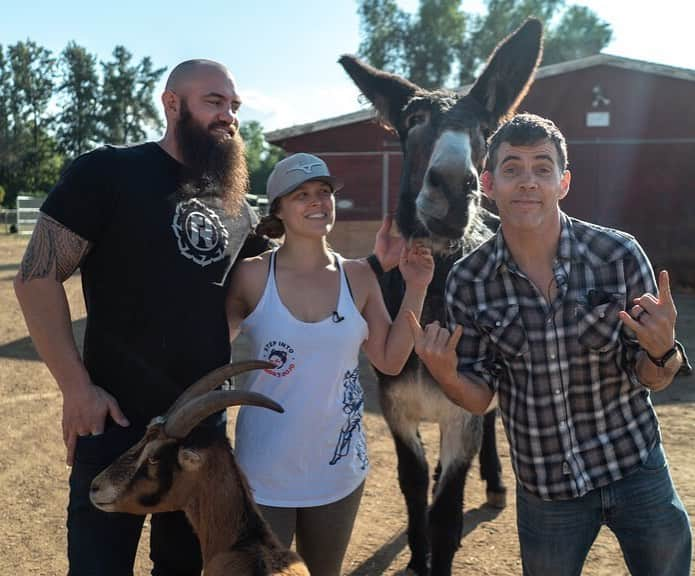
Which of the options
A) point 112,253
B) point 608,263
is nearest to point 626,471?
point 608,263

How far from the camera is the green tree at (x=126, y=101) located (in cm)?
6512

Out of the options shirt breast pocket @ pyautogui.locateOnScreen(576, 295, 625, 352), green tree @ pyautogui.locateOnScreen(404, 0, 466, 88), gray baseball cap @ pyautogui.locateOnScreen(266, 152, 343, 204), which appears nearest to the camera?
shirt breast pocket @ pyautogui.locateOnScreen(576, 295, 625, 352)

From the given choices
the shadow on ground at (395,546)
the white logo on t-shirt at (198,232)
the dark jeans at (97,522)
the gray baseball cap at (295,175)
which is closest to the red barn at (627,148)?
the shadow on ground at (395,546)

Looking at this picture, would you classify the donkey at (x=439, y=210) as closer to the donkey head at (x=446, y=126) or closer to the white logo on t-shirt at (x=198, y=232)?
the donkey head at (x=446, y=126)

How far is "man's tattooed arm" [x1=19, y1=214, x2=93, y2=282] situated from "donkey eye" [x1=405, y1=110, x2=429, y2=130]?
2.03 m

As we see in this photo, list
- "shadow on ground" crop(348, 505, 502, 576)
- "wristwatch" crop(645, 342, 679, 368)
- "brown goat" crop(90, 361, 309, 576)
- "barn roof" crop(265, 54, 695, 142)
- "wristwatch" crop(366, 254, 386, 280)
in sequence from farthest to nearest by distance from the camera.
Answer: "barn roof" crop(265, 54, 695, 142)
"shadow on ground" crop(348, 505, 502, 576)
"wristwatch" crop(366, 254, 386, 280)
"brown goat" crop(90, 361, 309, 576)
"wristwatch" crop(645, 342, 679, 368)

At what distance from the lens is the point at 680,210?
1712 centimetres

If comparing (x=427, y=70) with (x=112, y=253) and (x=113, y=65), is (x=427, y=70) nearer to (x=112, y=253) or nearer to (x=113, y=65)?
(x=113, y=65)

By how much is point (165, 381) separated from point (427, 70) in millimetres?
44883

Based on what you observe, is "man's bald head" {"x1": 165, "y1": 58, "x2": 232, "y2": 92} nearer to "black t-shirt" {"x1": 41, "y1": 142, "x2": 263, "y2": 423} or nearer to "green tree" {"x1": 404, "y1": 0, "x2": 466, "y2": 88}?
"black t-shirt" {"x1": 41, "y1": 142, "x2": 263, "y2": 423}

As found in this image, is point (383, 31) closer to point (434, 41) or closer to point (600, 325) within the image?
point (434, 41)

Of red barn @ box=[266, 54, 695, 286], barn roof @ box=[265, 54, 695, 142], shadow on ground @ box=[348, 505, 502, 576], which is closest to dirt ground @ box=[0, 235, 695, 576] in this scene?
shadow on ground @ box=[348, 505, 502, 576]

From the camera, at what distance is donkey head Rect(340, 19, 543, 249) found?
373 cm

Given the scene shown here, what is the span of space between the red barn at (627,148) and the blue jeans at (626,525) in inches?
577
